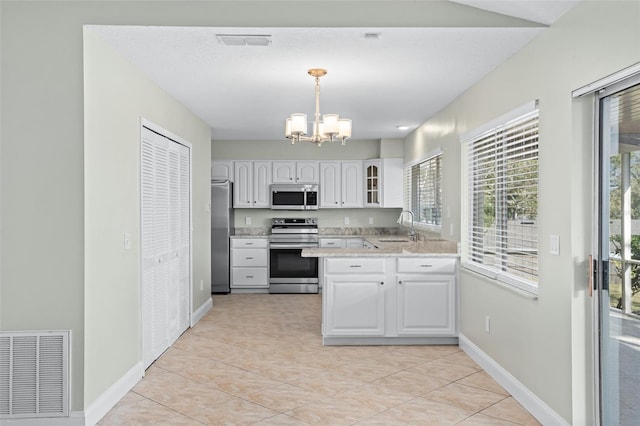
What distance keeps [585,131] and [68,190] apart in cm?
285

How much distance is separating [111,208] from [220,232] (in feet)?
14.1

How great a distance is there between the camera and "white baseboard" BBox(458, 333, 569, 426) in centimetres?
306


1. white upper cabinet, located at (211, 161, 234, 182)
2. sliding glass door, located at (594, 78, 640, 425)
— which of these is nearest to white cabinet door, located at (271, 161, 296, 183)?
white upper cabinet, located at (211, 161, 234, 182)

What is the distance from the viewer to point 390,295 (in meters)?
4.96

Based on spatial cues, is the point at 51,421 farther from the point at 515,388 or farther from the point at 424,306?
the point at 424,306

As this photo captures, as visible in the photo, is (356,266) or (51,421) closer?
(51,421)

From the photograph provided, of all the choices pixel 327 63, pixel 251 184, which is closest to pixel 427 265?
pixel 327 63

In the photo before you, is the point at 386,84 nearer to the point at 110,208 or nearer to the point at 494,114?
the point at 494,114

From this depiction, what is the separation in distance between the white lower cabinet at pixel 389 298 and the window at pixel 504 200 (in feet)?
1.30

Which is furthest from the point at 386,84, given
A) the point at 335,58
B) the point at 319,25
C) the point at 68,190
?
the point at 68,190

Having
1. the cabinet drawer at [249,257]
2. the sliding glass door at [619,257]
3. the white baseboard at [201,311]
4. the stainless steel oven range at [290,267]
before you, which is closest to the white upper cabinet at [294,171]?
the stainless steel oven range at [290,267]

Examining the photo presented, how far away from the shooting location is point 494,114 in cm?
398

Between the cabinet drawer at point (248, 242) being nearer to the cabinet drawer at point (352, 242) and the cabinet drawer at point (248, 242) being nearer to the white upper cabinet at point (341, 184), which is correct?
the white upper cabinet at point (341, 184)

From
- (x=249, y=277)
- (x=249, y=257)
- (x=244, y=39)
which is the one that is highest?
(x=244, y=39)
